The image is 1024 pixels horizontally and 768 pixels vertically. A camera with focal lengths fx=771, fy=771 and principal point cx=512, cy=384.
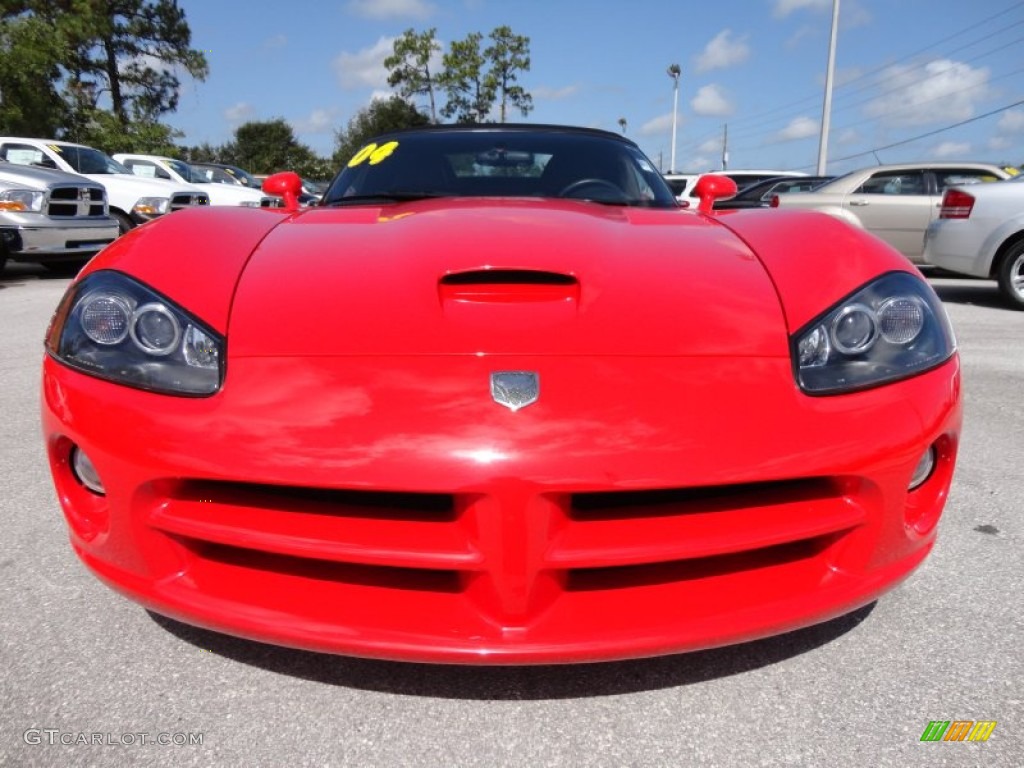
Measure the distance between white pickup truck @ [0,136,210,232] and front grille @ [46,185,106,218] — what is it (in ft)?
3.41

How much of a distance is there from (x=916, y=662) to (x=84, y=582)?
2.02 meters

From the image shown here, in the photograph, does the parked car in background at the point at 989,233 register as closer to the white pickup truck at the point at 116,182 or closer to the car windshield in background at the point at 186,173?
the white pickup truck at the point at 116,182

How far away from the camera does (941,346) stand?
5.32ft

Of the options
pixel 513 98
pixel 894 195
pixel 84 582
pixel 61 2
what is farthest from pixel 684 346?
pixel 513 98

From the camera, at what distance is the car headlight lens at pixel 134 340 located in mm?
1461

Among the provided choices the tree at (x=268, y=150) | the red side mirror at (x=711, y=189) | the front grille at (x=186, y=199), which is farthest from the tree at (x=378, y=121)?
the red side mirror at (x=711, y=189)

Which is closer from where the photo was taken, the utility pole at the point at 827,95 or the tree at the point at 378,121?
the utility pole at the point at 827,95

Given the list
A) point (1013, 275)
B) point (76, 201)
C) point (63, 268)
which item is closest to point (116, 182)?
point (63, 268)

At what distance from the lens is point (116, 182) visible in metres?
11.4

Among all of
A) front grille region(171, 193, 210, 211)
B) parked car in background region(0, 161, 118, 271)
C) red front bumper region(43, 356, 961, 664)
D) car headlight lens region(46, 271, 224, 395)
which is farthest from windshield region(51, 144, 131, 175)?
red front bumper region(43, 356, 961, 664)

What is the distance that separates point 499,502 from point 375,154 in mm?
2044

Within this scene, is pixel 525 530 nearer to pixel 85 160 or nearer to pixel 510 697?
pixel 510 697

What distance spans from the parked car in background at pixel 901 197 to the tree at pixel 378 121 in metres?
21.7

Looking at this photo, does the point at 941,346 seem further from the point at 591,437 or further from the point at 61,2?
the point at 61,2
